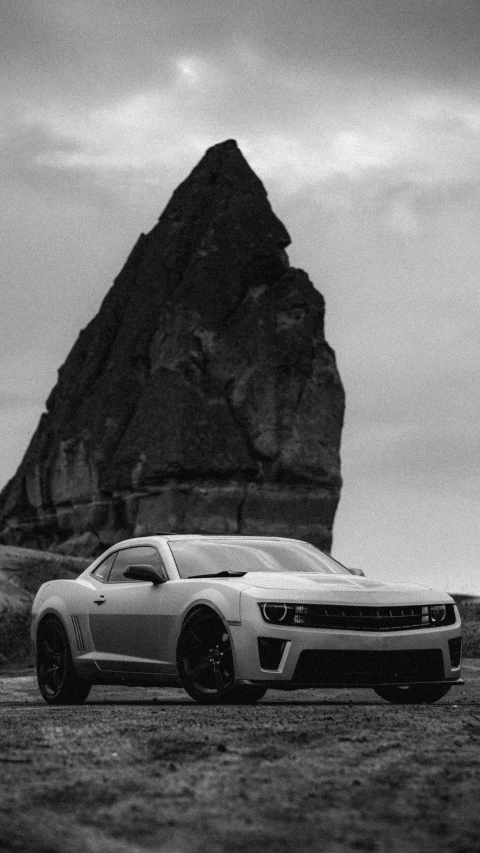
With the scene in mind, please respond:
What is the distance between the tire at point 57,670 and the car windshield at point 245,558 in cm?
132

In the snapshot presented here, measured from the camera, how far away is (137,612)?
10.6m

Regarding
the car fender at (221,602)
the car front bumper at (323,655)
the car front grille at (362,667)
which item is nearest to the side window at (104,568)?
the car fender at (221,602)

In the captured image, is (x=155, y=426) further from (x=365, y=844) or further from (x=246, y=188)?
(x=365, y=844)

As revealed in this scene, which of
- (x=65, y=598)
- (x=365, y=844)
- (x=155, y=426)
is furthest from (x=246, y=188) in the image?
(x=365, y=844)

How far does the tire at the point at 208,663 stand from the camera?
31.6ft

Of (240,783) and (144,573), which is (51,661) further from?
(240,783)

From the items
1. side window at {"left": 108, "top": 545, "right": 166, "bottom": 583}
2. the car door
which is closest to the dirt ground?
Answer: the car door

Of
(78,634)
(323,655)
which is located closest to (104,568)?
(78,634)

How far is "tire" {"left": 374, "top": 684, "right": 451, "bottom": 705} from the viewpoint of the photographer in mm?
10461

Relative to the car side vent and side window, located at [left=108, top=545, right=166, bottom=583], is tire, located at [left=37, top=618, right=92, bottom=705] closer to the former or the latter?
the car side vent

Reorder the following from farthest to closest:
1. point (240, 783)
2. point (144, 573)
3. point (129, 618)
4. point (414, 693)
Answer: point (129, 618) → point (414, 693) → point (144, 573) → point (240, 783)

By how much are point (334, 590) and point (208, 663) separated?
101 cm

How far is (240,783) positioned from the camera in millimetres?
5211

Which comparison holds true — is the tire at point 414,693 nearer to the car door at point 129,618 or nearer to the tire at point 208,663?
the tire at point 208,663
